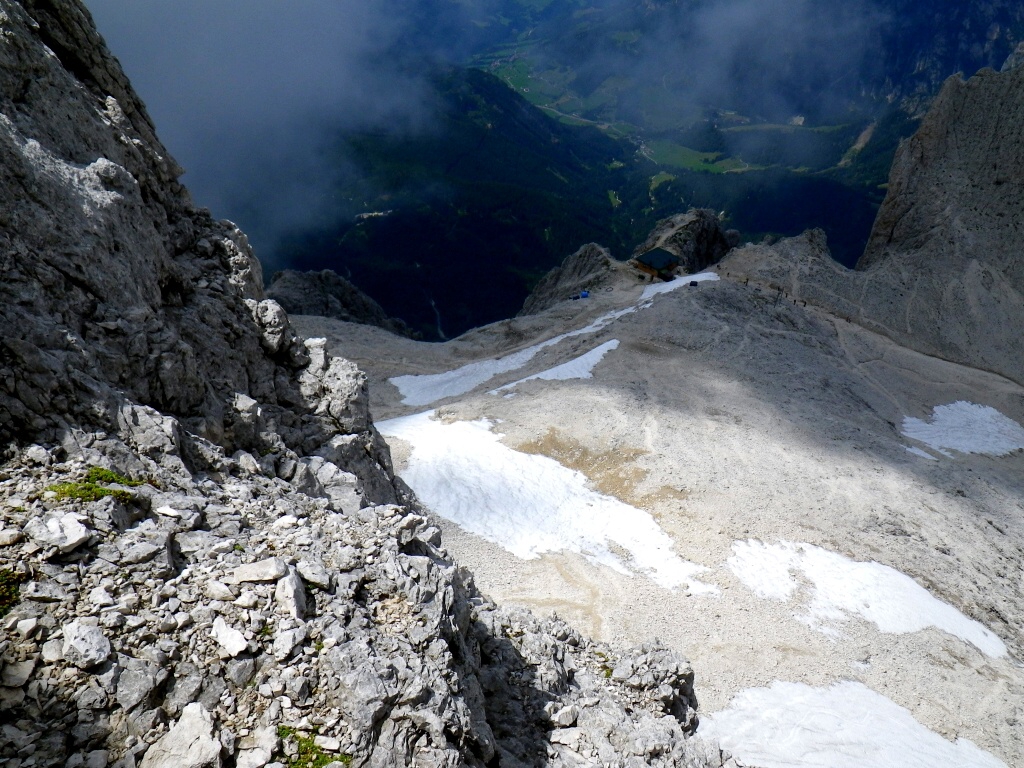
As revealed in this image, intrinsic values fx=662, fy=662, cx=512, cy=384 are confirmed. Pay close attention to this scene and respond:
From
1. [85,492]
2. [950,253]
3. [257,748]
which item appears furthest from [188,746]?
[950,253]

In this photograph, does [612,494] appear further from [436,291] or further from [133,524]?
[436,291]

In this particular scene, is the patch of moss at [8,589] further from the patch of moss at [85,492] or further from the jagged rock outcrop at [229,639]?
the patch of moss at [85,492]

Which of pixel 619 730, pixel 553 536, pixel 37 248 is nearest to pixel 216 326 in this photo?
pixel 37 248

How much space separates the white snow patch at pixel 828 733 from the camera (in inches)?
755

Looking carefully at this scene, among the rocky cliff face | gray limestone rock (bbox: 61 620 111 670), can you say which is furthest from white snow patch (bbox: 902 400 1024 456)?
gray limestone rock (bbox: 61 620 111 670)

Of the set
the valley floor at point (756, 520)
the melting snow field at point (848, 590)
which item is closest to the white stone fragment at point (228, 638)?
the valley floor at point (756, 520)

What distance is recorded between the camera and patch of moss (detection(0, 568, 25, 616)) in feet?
23.9

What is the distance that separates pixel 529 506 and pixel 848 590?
43.8 feet

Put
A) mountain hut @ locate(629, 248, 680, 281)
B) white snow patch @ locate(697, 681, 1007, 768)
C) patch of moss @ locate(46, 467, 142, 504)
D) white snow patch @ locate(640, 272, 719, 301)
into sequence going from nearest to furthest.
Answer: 1. patch of moss @ locate(46, 467, 142, 504)
2. white snow patch @ locate(697, 681, 1007, 768)
3. white snow patch @ locate(640, 272, 719, 301)
4. mountain hut @ locate(629, 248, 680, 281)

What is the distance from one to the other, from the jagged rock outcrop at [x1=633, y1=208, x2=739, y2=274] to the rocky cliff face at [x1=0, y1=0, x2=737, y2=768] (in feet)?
204

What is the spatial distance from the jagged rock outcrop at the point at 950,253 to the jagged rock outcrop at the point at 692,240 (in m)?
6.93

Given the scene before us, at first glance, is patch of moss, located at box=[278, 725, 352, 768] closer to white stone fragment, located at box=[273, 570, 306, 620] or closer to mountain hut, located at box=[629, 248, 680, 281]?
white stone fragment, located at box=[273, 570, 306, 620]

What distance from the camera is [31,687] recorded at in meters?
6.92

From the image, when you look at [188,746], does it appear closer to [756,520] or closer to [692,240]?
[756,520]
